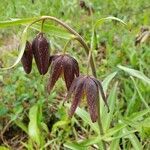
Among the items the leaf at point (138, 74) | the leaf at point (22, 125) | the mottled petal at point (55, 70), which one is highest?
the mottled petal at point (55, 70)

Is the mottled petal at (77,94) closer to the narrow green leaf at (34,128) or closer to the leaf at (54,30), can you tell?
the leaf at (54,30)

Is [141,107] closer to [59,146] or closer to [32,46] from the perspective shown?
[59,146]

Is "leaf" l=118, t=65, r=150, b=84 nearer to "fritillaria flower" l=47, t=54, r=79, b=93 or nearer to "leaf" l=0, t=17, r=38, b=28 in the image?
"fritillaria flower" l=47, t=54, r=79, b=93

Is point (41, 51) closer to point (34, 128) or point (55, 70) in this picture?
point (55, 70)

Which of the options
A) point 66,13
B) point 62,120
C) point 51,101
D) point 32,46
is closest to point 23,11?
point 66,13

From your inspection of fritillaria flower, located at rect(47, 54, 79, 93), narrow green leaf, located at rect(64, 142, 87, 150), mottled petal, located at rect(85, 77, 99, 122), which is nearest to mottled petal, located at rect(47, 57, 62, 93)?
fritillaria flower, located at rect(47, 54, 79, 93)

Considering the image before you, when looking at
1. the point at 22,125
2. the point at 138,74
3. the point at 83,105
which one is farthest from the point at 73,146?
the point at 83,105

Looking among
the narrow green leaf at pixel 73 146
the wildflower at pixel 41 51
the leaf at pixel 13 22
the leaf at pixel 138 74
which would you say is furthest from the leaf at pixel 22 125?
the leaf at pixel 13 22
